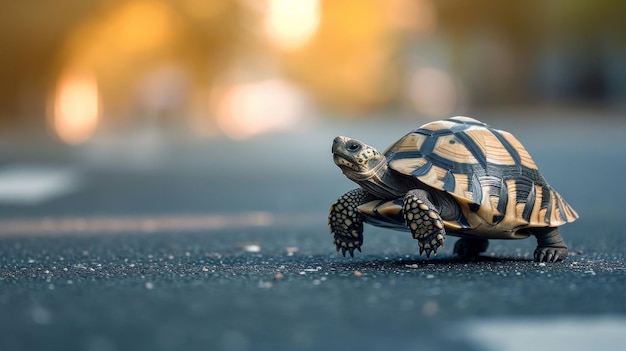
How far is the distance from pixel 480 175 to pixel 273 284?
4.12 feet

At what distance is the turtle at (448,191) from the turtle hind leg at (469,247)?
34 cm

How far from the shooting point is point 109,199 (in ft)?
39.7

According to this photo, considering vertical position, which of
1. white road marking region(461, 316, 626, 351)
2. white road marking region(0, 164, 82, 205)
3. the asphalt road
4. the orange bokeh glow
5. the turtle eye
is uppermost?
the orange bokeh glow

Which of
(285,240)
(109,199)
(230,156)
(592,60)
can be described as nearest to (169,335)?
(285,240)

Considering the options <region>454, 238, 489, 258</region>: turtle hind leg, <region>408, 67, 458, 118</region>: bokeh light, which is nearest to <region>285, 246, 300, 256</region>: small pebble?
<region>454, 238, 489, 258</region>: turtle hind leg

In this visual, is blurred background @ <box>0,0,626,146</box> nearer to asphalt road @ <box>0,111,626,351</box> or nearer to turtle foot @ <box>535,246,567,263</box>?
asphalt road @ <box>0,111,626,351</box>

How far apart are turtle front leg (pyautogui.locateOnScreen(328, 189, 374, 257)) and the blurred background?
23.2 metres

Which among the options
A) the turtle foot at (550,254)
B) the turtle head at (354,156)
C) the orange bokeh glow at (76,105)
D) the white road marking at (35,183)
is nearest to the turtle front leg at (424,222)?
the turtle head at (354,156)

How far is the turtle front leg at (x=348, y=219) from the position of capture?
17.5 feet

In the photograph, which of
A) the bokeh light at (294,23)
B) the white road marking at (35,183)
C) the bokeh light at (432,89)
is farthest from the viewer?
the bokeh light at (432,89)

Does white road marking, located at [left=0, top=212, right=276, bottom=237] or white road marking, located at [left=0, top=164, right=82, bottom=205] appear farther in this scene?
white road marking, located at [left=0, top=164, right=82, bottom=205]

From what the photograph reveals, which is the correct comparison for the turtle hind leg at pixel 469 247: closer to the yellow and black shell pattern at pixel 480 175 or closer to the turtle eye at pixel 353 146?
the yellow and black shell pattern at pixel 480 175

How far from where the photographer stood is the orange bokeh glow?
3741 centimetres

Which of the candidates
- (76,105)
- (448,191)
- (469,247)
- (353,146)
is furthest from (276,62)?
(448,191)
